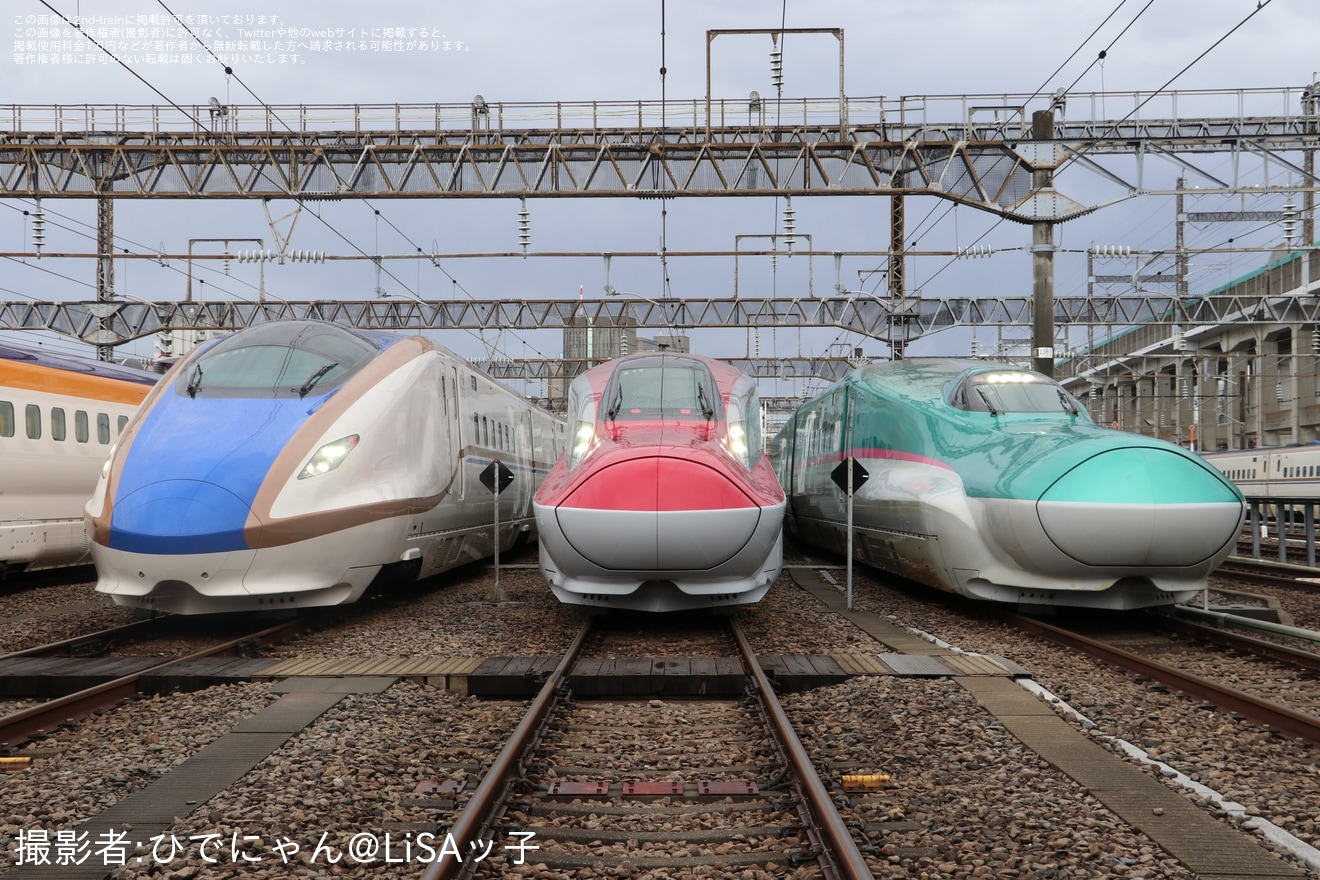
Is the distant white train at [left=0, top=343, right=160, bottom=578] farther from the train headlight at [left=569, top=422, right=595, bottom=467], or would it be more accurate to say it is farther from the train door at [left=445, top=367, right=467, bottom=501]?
the train headlight at [left=569, top=422, right=595, bottom=467]

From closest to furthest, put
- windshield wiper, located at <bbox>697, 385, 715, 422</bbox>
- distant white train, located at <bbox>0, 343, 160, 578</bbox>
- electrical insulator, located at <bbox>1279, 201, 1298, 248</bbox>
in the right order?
windshield wiper, located at <bbox>697, 385, 715, 422</bbox> → distant white train, located at <bbox>0, 343, 160, 578</bbox> → electrical insulator, located at <bbox>1279, 201, 1298, 248</bbox>

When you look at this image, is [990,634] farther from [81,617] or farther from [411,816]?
[81,617]

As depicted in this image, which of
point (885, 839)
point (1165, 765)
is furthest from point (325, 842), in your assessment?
point (1165, 765)

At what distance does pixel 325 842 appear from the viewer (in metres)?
4.04

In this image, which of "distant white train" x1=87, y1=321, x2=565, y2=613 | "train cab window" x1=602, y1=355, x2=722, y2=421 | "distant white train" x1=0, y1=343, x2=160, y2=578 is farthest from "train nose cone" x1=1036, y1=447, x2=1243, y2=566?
"distant white train" x1=0, y1=343, x2=160, y2=578

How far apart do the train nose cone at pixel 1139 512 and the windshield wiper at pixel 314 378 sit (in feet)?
20.9

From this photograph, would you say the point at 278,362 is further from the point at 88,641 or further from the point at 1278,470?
the point at 1278,470

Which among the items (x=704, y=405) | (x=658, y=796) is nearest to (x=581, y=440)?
(x=704, y=405)

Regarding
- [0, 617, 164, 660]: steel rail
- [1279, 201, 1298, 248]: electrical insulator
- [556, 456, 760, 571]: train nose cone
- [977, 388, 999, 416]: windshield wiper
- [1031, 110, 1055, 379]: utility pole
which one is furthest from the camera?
[1279, 201, 1298, 248]: electrical insulator

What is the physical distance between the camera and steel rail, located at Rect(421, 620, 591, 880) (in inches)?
141

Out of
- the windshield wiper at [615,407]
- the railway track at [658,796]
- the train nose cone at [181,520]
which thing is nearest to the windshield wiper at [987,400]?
the windshield wiper at [615,407]

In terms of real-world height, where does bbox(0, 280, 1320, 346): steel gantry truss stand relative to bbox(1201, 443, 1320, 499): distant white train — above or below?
above

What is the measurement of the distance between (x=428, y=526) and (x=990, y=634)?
568cm

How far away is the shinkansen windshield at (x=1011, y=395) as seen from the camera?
10523mm
